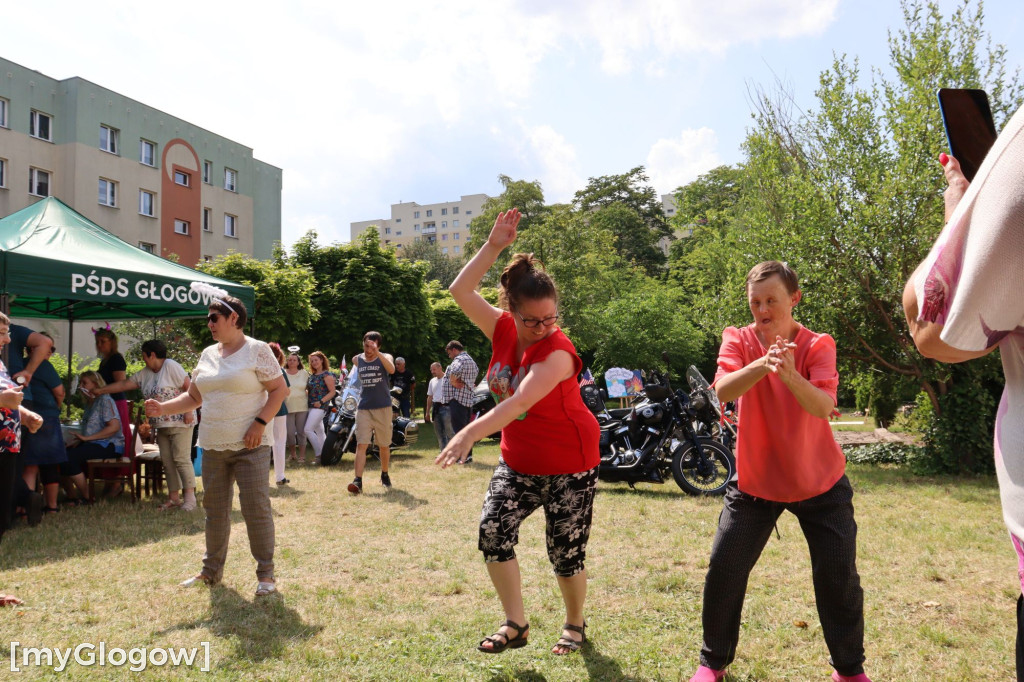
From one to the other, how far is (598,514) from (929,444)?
6.40 meters

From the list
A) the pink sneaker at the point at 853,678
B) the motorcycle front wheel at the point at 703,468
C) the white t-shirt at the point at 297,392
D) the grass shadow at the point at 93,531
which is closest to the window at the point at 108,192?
the white t-shirt at the point at 297,392

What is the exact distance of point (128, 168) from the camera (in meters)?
32.6

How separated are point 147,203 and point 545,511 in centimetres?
3551

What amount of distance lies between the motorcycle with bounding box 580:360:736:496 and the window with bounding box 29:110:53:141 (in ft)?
97.8

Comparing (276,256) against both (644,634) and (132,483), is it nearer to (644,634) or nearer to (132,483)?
(132,483)

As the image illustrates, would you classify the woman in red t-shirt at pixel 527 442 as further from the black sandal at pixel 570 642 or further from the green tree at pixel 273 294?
the green tree at pixel 273 294

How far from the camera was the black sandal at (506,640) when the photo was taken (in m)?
3.41

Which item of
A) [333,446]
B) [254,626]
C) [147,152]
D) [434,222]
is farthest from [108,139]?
[434,222]

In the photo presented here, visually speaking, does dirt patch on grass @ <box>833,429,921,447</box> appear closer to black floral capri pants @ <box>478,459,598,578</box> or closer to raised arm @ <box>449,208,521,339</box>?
black floral capri pants @ <box>478,459,598,578</box>

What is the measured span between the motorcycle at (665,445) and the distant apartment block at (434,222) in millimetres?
100875

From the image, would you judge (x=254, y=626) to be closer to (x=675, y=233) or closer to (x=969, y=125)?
(x=969, y=125)

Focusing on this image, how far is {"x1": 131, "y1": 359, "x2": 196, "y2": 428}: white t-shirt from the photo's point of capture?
313 inches

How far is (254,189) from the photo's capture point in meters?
40.1

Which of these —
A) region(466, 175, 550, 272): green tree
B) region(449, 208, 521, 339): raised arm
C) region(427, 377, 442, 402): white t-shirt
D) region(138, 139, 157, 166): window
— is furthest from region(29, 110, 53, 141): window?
region(449, 208, 521, 339): raised arm
